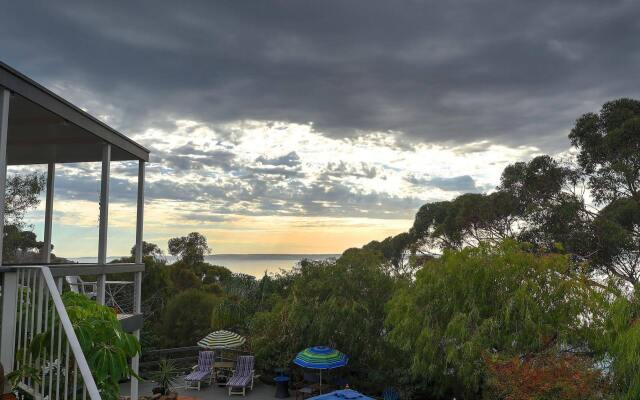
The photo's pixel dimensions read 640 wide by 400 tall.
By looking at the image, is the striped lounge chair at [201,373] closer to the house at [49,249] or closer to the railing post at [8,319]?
the house at [49,249]

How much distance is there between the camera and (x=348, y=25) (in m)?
12.9

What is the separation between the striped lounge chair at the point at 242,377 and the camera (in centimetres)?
1344

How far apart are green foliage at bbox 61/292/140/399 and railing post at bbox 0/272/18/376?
434 millimetres

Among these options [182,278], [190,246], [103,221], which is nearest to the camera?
[103,221]

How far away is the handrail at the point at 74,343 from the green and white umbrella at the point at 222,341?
36.1 ft

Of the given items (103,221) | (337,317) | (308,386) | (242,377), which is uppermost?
(103,221)

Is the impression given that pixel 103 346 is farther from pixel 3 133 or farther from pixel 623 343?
pixel 623 343

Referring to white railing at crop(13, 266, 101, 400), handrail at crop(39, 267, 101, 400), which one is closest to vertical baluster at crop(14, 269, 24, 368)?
white railing at crop(13, 266, 101, 400)

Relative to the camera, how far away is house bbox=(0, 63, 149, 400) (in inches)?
156

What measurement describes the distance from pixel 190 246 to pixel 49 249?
2581 centimetres

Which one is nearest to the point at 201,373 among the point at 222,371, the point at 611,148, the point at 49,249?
the point at 222,371

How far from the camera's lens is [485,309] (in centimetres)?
1026

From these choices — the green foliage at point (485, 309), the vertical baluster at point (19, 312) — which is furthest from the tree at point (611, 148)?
the vertical baluster at point (19, 312)

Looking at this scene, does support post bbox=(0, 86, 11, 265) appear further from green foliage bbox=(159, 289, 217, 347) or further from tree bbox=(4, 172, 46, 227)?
green foliage bbox=(159, 289, 217, 347)
